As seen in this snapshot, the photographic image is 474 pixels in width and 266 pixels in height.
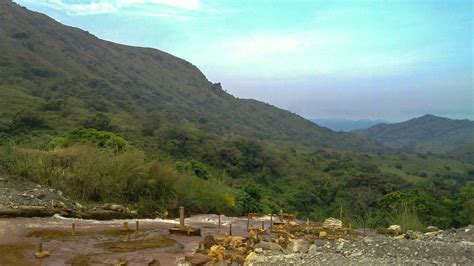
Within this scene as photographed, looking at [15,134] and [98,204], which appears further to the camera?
[15,134]

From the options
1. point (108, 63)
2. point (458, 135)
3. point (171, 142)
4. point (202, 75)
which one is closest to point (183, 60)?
point (202, 75)

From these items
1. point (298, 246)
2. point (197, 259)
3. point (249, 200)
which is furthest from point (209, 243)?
point (249, 200)

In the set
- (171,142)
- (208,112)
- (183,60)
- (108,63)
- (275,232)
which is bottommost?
(275,232)

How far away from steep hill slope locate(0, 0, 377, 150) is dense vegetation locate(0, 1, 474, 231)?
1.53ft

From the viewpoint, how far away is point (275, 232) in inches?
742

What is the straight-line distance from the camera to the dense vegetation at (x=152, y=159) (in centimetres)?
2227

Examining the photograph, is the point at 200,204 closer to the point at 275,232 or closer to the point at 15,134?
the point at 275,232

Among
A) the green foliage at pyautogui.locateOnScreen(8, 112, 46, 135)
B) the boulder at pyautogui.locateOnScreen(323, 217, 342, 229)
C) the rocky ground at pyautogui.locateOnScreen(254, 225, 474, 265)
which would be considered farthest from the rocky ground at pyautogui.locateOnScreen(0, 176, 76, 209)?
the green foliage at pyautogui.locateOnScreen(8, 112, 46, 135)

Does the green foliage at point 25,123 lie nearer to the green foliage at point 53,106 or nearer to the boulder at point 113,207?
the green foliage at point 53,106

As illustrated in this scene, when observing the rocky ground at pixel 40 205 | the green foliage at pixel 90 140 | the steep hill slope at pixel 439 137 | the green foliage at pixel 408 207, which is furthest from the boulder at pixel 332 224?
the steep hill slope at pixel 439 137

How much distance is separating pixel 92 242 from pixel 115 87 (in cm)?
8360

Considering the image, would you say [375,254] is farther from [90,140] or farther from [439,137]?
[439,137]

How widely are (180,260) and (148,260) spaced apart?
931 mm

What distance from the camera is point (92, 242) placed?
1523 centimetres
